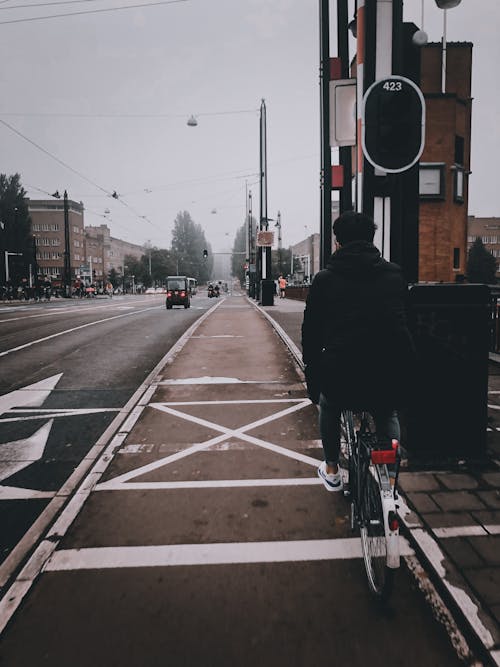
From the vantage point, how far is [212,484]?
4.18 meters

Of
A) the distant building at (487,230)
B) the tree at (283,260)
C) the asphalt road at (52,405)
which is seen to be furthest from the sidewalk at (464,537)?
the distant building at (487,230)

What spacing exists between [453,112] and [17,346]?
2095cm

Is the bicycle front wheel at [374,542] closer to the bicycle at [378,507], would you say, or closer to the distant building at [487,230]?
the bicycle at [378,507]

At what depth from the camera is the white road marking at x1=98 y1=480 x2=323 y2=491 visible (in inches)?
162

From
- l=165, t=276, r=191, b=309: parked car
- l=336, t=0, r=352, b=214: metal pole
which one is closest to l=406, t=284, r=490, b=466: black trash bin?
l=336, t=0, r=352, b=214: metal pole

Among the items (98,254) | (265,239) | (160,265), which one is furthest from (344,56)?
(98,254)

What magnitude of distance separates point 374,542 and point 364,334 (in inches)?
43.1

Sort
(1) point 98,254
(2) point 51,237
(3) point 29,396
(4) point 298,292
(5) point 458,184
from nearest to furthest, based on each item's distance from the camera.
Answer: (3) point 29,396, (5) point 458,184, (4) point 298,292, (2) point 51,237, (1) point 98,254

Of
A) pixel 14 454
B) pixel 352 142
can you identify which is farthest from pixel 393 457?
pixel 352 142

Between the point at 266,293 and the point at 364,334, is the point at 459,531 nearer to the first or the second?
the point at 364,334

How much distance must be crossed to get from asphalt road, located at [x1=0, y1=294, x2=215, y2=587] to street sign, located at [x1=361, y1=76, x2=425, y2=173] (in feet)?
12.4

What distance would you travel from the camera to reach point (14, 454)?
499 centimetres

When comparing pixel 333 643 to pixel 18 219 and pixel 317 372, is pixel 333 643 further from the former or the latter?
pixel 18 219

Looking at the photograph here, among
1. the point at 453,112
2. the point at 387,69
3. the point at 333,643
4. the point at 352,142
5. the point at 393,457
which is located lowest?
the point at 333,643
